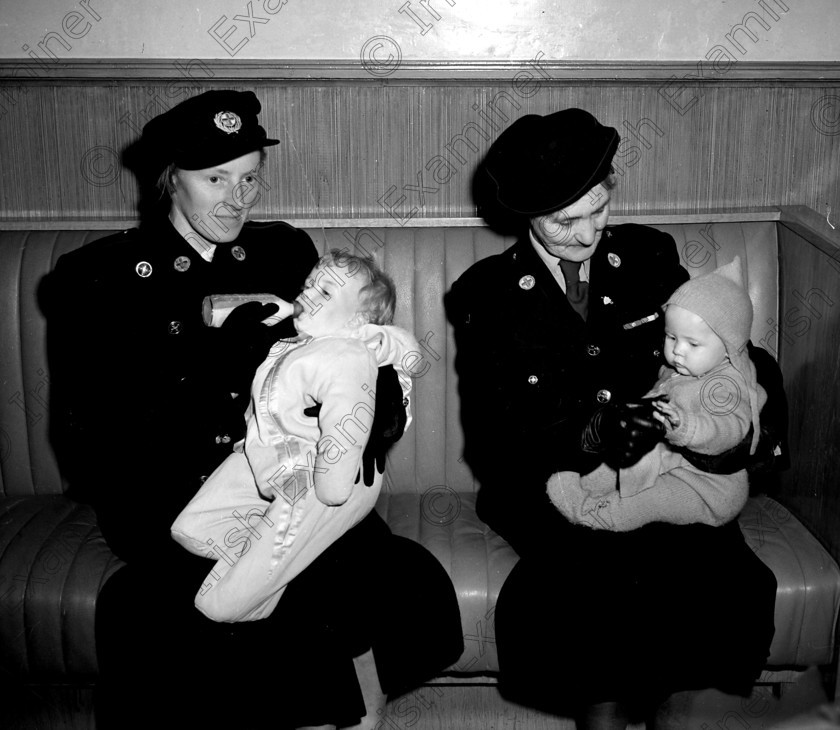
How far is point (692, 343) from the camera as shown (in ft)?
6.32

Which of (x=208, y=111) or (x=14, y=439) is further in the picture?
(x=14, y=439)

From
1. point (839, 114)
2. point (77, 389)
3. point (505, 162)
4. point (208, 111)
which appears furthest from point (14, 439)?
point (839, 114)

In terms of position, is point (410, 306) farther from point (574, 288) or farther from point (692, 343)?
point (692, 343)

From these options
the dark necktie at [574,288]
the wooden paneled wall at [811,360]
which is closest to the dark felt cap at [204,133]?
the dark necktie at [574,288]

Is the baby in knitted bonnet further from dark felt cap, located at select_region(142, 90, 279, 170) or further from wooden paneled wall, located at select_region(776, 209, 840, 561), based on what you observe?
dark felt cap, located at select_region(142, 90, 279, 170)

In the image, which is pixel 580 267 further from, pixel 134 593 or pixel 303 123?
pixel 134 593

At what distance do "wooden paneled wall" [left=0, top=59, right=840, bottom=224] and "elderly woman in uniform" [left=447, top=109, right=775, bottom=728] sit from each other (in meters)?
0.52

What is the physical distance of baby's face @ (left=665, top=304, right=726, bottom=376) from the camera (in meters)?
1.91

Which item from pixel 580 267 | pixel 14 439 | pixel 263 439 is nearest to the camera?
pixel 263 439

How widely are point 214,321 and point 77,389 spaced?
1.42 ft

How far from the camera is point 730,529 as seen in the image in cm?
211

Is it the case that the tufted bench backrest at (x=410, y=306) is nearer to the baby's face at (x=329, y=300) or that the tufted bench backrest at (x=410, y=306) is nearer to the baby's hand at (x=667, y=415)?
the baby's face at (x=329, y=300)

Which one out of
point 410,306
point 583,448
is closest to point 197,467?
point 410,306

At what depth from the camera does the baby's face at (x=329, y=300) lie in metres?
1.95
